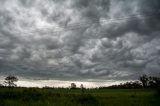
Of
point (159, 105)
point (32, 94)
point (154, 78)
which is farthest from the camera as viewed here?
point (154, 78)

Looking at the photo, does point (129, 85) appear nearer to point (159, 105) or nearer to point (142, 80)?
point (142, 80)

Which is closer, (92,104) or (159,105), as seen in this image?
(159,105)

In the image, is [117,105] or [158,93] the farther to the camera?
[158,93]

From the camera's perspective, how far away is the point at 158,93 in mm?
46938

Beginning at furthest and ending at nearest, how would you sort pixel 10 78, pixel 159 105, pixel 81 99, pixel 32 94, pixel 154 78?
pixel 154 78
pixel 10 78
pixel 32 94
pixel 81 99
pixel 159 105

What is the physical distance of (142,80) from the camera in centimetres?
16600

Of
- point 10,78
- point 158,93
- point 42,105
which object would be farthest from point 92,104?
point 10,78

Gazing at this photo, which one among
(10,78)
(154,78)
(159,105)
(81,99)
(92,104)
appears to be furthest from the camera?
(154,78)

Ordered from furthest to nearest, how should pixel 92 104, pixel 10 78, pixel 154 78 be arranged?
pixel 154 78 → pixel 10 78 → pixel 92 104

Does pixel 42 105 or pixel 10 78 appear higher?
pixel 10 78

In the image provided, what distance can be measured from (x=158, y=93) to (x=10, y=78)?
8522 cm

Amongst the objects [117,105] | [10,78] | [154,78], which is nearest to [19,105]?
[117,105]

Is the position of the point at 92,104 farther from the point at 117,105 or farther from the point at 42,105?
the point at 42,105

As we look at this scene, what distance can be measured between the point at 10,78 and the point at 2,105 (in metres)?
91.3
